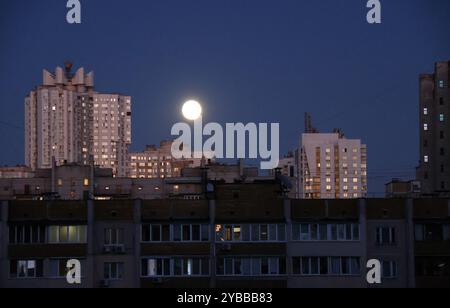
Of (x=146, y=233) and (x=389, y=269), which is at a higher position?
(x=146, y=233)

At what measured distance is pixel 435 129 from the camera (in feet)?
369

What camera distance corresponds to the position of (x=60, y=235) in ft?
131

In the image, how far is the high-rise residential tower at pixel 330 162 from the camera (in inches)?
7343

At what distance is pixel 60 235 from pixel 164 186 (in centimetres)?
6475

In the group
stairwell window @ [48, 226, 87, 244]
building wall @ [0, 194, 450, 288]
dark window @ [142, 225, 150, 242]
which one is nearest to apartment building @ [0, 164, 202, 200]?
building wall @ [0, 194, 450, 288]

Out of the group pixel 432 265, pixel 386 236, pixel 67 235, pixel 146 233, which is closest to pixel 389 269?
pixel 386 236

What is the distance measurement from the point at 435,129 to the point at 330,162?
77.2 meters

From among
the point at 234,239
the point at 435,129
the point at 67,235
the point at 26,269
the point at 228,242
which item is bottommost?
the point at 26,269

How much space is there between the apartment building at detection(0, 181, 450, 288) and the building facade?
140 m

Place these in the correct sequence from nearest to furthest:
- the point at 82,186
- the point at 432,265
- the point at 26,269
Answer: the point at 26,269 < the point at 432,265 < the point at 82,186

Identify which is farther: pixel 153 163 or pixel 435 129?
pixel 153 163

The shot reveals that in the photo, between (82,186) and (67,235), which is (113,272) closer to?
(67,235)
